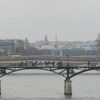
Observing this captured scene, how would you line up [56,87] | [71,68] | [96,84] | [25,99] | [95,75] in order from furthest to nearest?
[95,75] < [96,84] < [56,87] < [71,68] < [25,99]

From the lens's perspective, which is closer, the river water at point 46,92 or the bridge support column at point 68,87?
the river water at point 46,92

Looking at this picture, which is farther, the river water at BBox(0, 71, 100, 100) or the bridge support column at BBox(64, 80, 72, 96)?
the bridge support column at BBox(64, 80, 72, 96)

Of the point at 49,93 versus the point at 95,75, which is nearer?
the point at 49,93

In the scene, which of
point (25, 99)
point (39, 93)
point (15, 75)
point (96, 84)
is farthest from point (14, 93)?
point (15, 75)

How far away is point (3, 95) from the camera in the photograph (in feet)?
144

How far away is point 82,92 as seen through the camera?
4691cm

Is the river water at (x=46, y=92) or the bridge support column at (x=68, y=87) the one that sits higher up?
the bridge support column at (x=68, y=87)

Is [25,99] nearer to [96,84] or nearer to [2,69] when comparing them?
[2,69]

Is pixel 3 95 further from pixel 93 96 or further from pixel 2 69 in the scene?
pixel 93 96

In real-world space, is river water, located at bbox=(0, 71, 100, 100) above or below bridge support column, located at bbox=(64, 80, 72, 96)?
below

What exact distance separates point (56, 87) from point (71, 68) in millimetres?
6758

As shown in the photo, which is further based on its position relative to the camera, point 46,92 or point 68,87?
point 46,92

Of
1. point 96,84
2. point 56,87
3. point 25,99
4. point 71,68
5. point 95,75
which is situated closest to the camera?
point 25,99

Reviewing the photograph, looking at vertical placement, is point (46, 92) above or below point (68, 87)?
below
